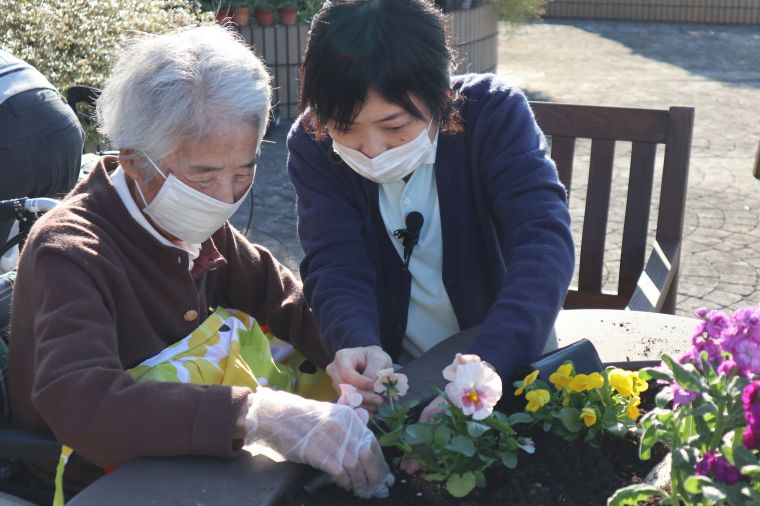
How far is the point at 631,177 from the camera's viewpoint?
2.98m

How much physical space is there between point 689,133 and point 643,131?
132mm

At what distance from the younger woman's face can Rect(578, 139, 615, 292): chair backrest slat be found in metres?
1.16

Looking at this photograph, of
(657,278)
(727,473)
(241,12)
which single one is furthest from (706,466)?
(241,12)

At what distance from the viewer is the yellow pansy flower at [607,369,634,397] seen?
1.64 metres

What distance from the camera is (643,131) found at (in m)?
2.92

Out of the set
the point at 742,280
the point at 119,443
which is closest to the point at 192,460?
the point at 119,443

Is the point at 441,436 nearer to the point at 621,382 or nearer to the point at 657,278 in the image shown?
the point at 621,382

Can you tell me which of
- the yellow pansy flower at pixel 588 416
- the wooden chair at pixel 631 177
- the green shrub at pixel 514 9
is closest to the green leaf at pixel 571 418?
the yellow pansy flower at pixel 588 416

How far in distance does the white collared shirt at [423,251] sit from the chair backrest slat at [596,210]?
0.92 meters

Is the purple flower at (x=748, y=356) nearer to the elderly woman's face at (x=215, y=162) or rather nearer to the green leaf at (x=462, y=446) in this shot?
the green leaf at (x=462, y=446)

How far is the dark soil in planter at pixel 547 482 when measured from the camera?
1.54 metres

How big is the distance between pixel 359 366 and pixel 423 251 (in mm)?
462

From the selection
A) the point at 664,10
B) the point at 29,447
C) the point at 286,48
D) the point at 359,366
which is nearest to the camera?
the point at 29,447

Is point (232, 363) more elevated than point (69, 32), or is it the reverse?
point (69, 32)
